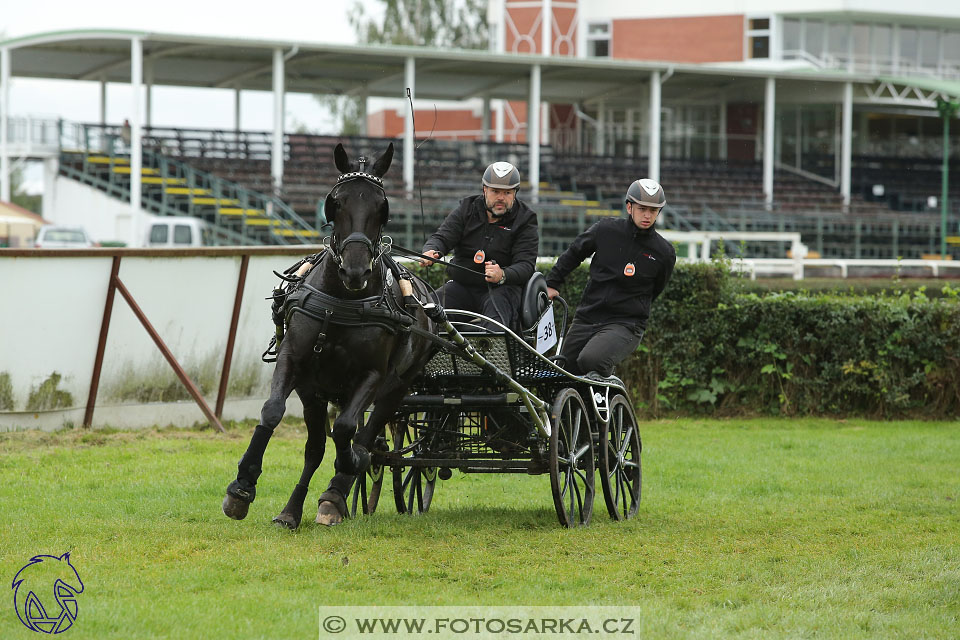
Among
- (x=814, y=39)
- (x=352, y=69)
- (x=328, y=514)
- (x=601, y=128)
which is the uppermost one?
(x=814, y=39)

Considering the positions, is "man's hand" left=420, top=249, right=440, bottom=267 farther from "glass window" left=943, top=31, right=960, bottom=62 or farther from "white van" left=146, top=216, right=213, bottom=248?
"glass window" left=943, top=31, right=960, bottom=62

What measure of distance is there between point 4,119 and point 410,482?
28121 mm

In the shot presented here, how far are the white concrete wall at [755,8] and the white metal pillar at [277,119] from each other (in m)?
19.2

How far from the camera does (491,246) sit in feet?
26.2

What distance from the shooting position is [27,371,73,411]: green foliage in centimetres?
1088

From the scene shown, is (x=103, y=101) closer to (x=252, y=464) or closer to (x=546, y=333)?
(x=546, y=333)

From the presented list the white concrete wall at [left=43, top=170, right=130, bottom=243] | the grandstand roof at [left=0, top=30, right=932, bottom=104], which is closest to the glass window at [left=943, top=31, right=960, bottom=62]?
the grandstand roof at [left=0, top=30, right=932, bottom=104]

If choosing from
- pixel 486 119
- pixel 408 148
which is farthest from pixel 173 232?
pixel 486 119

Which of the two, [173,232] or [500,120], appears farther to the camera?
[500,120]

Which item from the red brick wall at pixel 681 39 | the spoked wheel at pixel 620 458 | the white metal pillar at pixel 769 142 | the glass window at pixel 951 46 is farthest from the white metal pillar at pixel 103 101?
the glass window at pixel 951 46

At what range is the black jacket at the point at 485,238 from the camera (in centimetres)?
798

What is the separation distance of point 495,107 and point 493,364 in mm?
45756

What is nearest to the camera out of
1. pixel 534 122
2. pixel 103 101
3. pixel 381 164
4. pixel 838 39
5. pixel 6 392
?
pixel 381 164

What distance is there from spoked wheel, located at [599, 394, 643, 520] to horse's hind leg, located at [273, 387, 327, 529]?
1.80 metres
